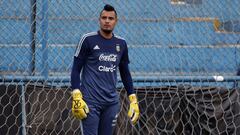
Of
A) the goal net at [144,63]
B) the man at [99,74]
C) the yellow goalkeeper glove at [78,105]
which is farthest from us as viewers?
the goal net at [144,63]

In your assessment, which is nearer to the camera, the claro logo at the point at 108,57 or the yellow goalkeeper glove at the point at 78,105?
the yellow goalkeeper glove at the point at 78,105

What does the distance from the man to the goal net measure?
23.9 inches

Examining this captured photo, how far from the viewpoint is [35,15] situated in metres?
4.55

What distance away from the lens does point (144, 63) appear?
4.92 m

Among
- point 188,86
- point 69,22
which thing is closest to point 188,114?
point 188,86

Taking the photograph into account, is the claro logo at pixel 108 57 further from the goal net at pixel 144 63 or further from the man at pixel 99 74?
the goal net at pixel 144 63

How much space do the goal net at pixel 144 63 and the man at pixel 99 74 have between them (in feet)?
1.99

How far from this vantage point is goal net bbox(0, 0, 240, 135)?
4387 mm

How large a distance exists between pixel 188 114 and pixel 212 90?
32 cm

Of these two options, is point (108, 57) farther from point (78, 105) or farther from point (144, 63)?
point (144, 63)

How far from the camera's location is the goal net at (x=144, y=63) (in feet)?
14.4

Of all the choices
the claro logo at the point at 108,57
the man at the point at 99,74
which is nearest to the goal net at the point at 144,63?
the man at the point at 99,74

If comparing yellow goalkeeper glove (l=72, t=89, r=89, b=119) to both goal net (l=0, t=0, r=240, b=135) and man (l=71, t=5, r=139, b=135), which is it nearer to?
man (l=71, t=5, r=139, b=135)

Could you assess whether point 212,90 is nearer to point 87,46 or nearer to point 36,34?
point 87,46
